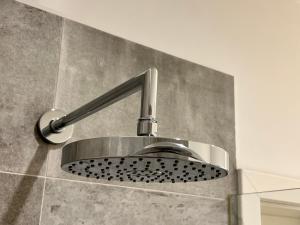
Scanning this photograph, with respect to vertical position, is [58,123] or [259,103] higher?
[259,103]

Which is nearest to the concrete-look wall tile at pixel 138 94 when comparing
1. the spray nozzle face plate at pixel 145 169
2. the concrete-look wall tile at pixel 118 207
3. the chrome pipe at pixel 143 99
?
the concrete-look wall tile at pixel 118 207

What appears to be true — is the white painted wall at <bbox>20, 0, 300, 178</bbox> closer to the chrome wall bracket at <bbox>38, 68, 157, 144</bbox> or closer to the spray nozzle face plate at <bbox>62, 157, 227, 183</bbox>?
the chrome wall bracket at <bbox>38, 68, 157, 144</bbox>

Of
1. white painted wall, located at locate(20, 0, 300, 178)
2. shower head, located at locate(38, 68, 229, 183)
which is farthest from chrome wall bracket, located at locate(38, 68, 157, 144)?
white painted wall, located at locate(20, 0, 300, 178)

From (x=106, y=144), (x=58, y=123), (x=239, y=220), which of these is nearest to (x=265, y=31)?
(x=239, y=220)

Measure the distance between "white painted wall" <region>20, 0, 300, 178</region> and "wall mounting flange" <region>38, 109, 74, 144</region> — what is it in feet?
0.75

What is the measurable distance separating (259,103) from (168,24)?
0.36 metres

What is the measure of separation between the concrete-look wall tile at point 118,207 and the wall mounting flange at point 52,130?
0.25ft

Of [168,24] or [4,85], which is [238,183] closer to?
[168,24]

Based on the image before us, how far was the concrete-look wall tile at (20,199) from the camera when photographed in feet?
2.41

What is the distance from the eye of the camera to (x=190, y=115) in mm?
1033

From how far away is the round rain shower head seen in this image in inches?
18.0

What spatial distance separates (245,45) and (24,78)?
699 millimetres

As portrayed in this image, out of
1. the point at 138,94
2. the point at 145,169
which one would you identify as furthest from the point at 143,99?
the point at 138,94

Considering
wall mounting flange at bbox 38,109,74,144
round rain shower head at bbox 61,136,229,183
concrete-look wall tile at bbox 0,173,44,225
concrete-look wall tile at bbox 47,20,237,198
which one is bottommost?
concrete-look wall tile at bbox 0,173,44,225
